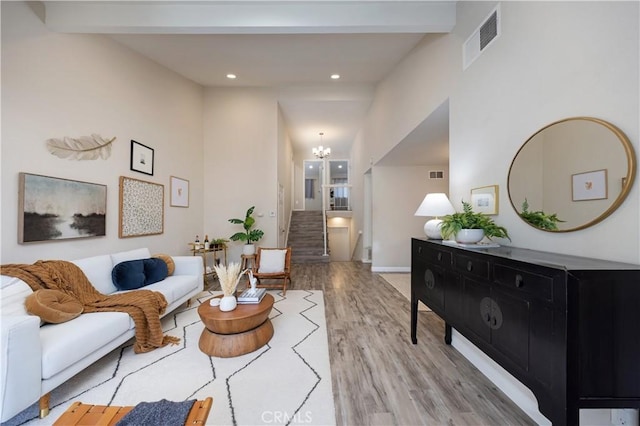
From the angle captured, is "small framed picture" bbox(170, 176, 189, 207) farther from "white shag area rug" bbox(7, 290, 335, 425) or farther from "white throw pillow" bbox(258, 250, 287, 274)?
"white shag area rug" bbox(7, 290, 335, 425)

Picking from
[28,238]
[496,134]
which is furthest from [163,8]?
[496,134]

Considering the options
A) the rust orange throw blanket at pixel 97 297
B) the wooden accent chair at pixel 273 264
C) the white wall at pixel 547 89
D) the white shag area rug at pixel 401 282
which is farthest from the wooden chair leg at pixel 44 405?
the white shag area rug at pixel 401 282

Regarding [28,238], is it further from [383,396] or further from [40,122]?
[383,396]

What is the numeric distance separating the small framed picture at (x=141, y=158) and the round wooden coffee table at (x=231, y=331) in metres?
2.79

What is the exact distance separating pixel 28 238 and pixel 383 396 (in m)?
3.62

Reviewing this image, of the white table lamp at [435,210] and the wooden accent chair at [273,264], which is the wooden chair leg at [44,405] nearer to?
the wooden accent chair at [273,264]

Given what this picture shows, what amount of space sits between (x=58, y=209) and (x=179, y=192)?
213cm

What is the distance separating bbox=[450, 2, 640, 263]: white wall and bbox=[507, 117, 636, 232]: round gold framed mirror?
0.16 ft

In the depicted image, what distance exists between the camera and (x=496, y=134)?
6.64 ft

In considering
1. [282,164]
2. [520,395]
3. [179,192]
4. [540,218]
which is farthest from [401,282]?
[179,192]

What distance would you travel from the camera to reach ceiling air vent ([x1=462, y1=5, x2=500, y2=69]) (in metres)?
2.02

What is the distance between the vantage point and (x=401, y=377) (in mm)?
2006

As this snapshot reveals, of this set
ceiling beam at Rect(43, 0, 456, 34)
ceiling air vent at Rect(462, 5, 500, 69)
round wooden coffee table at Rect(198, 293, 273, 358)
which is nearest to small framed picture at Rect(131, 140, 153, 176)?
ceiling beam at Rect(43, 0, 456, 34)

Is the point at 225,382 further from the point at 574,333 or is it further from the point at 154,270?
the point at 574,333
